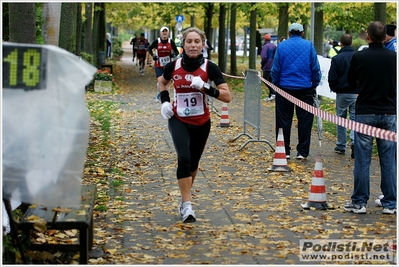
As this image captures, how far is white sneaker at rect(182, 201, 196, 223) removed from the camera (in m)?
7.85

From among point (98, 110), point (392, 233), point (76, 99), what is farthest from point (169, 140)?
point (76, 99)

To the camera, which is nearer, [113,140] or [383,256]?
[383,256]

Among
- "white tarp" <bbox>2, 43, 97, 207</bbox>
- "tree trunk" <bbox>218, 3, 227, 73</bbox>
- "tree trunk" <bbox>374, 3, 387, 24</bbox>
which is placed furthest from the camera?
"tree trunk" <bbox>218, 3, 227, 73</bbox>

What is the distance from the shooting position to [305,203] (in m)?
8.84

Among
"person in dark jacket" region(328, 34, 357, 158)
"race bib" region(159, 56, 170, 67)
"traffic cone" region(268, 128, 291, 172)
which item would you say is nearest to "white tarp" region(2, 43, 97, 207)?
"traffic cone" region(268, 128, 291, 172)

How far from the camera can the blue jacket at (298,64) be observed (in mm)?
11906

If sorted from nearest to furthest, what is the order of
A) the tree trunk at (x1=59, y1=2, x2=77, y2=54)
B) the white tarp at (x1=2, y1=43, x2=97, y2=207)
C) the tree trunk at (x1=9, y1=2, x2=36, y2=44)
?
the white tarp at (x1=2, y1=43, x2=97, y2=207), the tree trunk at (x1=9, y1=2, x2=36, y2=44), the tree trunk at (x1=59, y1=2, x2=77, y2=54)

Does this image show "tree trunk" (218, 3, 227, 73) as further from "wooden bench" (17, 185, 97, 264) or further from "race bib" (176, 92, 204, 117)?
"wooden bench" (17, 185, 97, 264)

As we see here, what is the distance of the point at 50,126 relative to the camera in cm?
540

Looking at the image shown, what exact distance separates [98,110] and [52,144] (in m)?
14.9

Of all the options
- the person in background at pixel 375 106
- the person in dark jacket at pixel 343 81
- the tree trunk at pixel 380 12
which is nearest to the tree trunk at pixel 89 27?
the tree trunk at pixel 380 12

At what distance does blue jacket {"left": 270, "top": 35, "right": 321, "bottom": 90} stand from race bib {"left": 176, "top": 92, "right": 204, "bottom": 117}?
14.0 ft

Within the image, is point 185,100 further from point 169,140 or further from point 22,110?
point 169,140

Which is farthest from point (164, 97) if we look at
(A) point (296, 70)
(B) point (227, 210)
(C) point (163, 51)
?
(C) point (163, 51)
